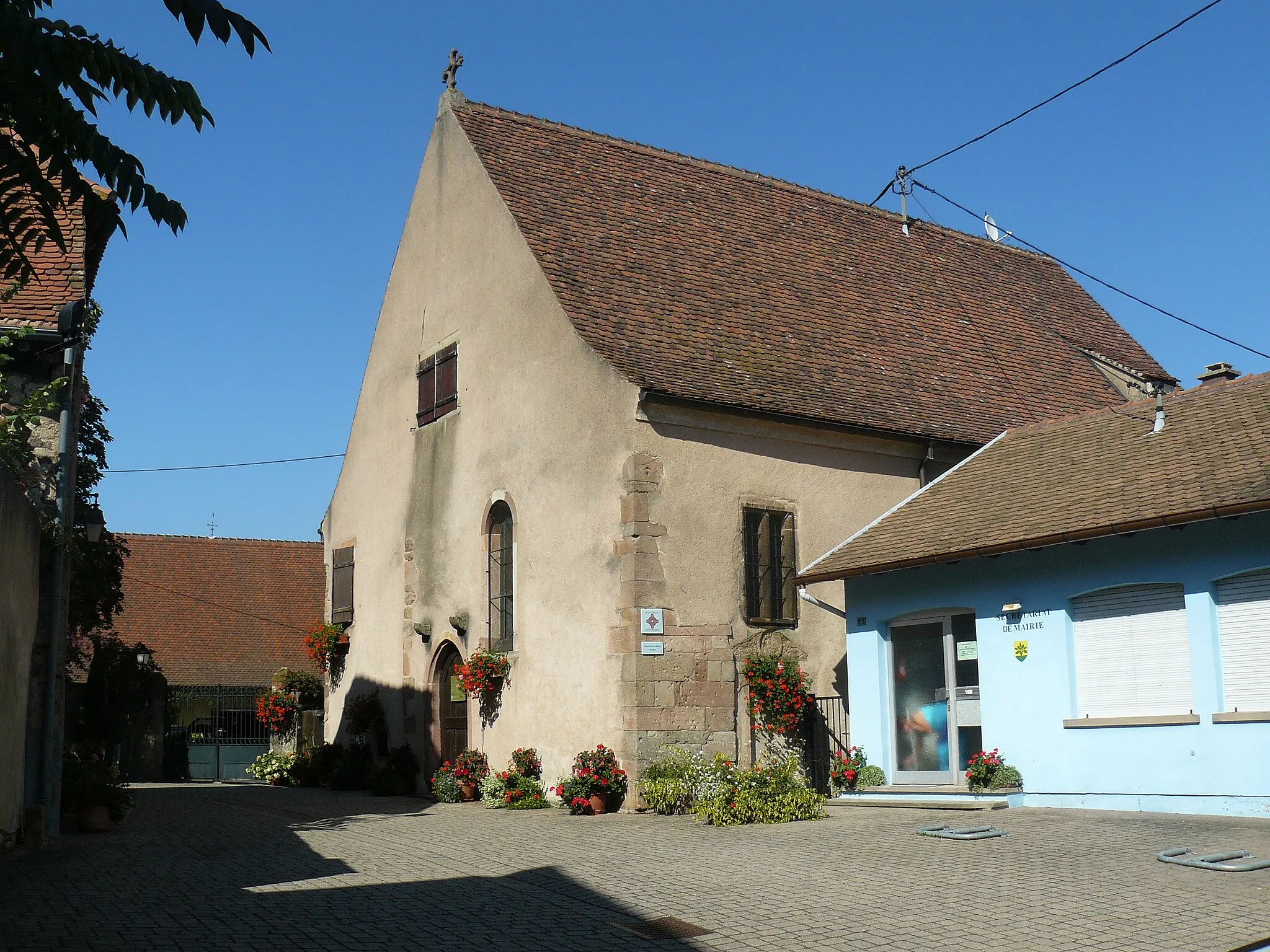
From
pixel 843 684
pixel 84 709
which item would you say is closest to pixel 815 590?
pixel 843 684

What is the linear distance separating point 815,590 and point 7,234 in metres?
12.7

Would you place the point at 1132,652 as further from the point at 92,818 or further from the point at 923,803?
the point at 92,818

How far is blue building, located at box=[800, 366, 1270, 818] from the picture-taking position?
476 inches

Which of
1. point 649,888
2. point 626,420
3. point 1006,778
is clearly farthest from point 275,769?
point 649,888

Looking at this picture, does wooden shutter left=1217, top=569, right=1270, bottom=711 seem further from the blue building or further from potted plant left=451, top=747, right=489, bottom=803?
potted plant left=451, top=747, right=489, bottom=803

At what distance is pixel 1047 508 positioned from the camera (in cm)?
1391

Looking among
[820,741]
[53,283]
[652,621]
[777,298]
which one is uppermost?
[777,298]

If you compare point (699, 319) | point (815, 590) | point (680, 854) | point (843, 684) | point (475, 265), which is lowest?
point (680, 854)

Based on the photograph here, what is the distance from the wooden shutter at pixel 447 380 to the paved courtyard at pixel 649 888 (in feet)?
24.4

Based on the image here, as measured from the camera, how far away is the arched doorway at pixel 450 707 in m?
18.6

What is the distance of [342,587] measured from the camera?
22.6 meters

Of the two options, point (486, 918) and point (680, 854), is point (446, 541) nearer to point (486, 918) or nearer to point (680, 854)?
point (680, 854)

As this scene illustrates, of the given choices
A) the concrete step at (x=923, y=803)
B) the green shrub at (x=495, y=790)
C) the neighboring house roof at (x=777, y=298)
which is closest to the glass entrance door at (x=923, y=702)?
the concrete step at (x=923, y=803)

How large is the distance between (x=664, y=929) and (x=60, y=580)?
820cm
